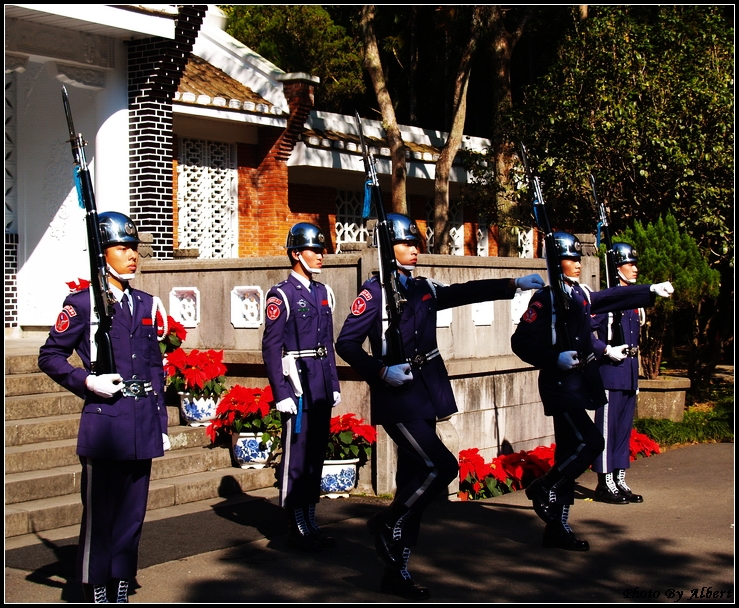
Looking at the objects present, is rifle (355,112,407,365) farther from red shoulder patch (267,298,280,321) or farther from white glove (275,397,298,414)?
red shoulder patch (267,298,280,321)

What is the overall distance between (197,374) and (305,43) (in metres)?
16.0

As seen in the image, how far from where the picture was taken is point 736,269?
50.5 feet

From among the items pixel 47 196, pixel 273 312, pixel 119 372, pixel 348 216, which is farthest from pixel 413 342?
pixel 348 216

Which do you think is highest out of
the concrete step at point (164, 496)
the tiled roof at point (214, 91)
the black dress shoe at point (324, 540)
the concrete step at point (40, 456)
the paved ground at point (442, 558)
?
the tiled roof at point (214, 91)

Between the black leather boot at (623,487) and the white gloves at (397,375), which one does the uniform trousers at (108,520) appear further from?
the black leather boot at (623,487)

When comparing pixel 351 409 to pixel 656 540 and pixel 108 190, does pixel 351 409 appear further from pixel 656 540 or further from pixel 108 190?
pixel 108 190

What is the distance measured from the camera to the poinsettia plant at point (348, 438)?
942 cm

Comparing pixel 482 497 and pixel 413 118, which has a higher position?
pixel 413 118

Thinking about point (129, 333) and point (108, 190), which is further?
point (108, 190)

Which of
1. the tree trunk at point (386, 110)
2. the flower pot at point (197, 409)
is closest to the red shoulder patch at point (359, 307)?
the flower pot at point (197, 409)

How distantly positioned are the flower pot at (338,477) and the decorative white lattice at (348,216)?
432 inches

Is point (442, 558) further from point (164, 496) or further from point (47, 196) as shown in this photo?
point (47, 196)

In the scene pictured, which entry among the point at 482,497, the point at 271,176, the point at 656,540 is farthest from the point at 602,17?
the point at 656,540

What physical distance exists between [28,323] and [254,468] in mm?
5134
